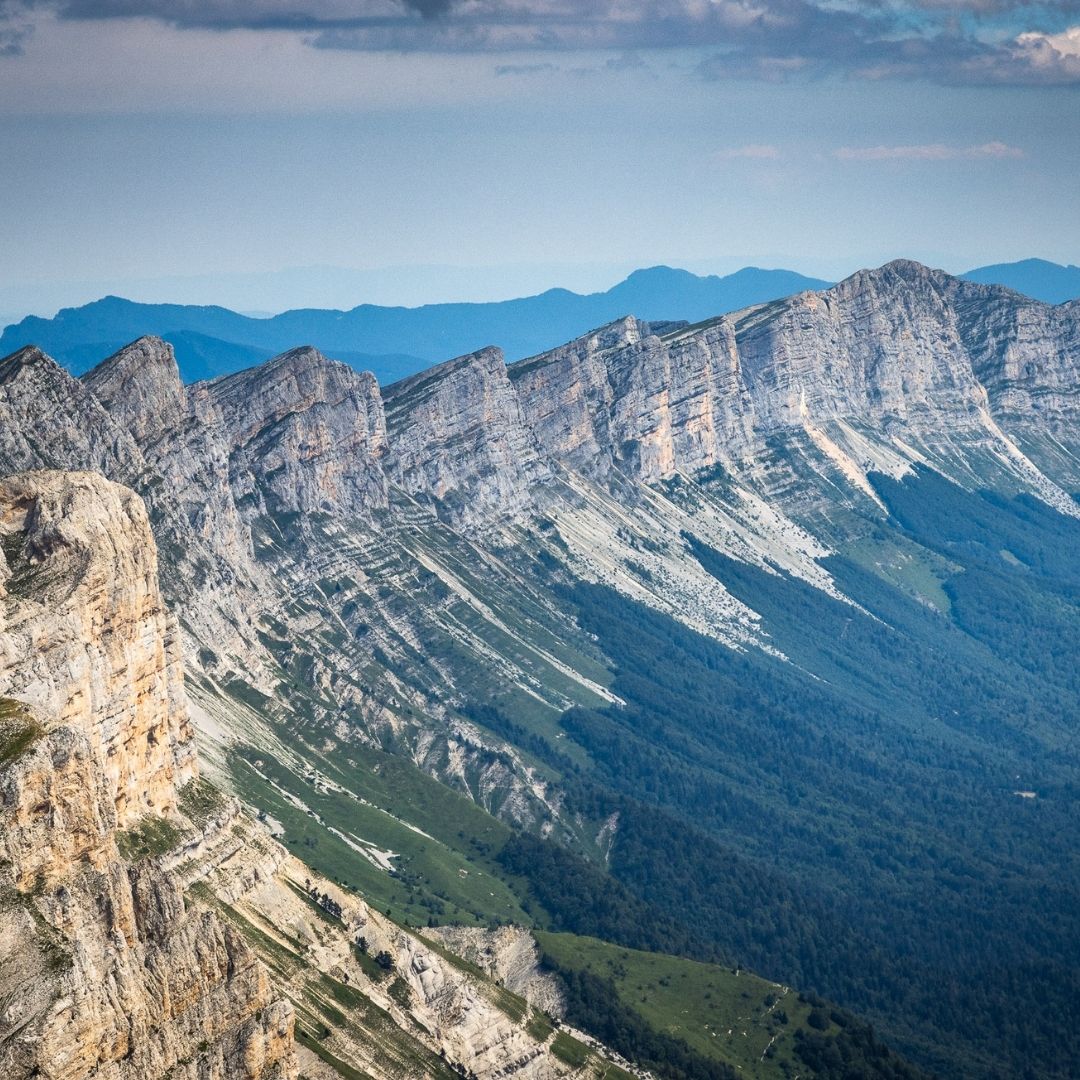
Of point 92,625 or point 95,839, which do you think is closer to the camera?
point 95,839

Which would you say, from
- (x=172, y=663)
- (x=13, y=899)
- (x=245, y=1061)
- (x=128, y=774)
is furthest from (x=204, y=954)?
(x=172, y=663)

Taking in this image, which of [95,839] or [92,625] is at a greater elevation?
[92,625]

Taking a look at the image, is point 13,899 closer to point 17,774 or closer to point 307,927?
point 17,774

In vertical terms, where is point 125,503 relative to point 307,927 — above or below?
above

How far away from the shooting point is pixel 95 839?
116 metres

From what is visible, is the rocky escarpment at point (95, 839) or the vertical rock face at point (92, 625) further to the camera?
the vertical rock face at point (92, 625)

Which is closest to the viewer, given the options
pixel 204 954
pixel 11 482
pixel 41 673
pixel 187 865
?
pixel 204 954

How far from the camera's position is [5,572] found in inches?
5655

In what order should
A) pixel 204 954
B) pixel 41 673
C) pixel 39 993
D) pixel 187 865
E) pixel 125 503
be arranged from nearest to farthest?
pixel 39 993, pixel 204 954, pixel 41 673, pixel 125 503, pixel 187 865

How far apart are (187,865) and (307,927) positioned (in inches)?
799

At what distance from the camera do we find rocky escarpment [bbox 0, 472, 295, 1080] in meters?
104

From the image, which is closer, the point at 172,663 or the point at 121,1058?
the point at 121,1058

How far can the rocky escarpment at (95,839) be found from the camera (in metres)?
104

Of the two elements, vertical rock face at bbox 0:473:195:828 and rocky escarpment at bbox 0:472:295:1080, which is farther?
vertical rock face at bbox 0:473:195:828
